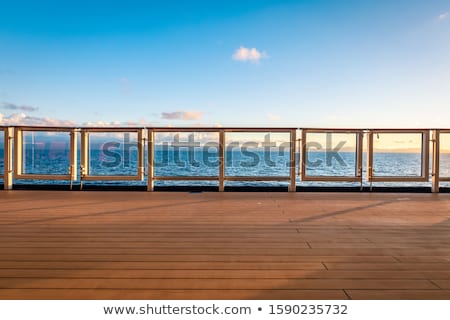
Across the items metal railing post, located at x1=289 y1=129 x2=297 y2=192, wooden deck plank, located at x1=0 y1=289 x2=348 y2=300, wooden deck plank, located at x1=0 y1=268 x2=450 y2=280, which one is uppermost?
metal railing post, located at x1=289 y1=129 x2=297 y2=192

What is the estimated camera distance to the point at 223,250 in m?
2.28

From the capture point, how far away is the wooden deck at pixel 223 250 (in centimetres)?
165

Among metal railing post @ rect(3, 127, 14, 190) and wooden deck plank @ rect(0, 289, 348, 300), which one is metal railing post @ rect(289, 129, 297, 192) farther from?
metal railing post @ rect(3, 127, 14, 190)

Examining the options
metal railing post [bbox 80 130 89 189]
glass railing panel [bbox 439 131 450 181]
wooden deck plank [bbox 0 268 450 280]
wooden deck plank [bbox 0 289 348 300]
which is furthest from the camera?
metal railing post [bbox 80 130 89 189]

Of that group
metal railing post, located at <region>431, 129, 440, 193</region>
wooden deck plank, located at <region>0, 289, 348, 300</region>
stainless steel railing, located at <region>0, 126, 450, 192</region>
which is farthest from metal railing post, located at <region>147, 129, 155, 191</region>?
metal railing post, located at <region>431, 129, 440, 193</region>

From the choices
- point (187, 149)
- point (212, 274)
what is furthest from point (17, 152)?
point (212, 274)

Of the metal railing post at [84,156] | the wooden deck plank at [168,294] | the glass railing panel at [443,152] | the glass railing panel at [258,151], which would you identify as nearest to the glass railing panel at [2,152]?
the metal railing post at [84,156]

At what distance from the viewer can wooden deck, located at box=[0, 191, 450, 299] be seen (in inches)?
64.9

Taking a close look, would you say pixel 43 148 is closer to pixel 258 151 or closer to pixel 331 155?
pixel 258 151
